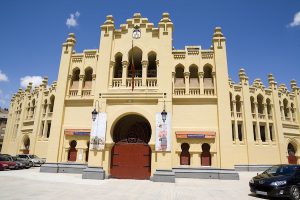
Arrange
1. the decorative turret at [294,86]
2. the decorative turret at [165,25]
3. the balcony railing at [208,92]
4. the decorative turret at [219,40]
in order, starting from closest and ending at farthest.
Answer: the balcony railing at [208,92], the decorative turret at [219,40], the decorative turret at [165,25], the decorative turret at [294,86]

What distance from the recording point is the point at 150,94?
17625mm

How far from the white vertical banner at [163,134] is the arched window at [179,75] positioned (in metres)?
3.70

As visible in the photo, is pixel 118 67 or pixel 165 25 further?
pixel 118 67

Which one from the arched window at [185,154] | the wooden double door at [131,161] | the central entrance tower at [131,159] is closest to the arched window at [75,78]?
the central entrance tower at [131,159]

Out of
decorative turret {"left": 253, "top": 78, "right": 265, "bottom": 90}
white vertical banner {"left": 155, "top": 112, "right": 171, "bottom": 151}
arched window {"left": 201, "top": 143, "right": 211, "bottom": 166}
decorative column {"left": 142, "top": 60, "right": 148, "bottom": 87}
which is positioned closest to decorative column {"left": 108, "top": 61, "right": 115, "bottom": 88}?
decorative column {"left": 142, "top": 60, "right": 148, "bottom": 87}

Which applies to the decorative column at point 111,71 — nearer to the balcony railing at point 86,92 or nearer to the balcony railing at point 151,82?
the balcony railing at point 86,92

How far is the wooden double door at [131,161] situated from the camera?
1686 cm

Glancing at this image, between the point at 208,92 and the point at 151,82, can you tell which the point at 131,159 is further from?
the point at 208,92

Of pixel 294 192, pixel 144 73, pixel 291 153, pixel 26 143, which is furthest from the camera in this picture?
pixel 26 143

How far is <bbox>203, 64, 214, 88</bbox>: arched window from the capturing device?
1917 cm

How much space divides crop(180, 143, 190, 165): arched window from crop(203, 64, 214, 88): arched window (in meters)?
5.52

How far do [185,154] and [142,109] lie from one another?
511cm

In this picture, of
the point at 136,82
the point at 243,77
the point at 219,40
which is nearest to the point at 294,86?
the point at 243,77

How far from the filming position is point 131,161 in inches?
674
